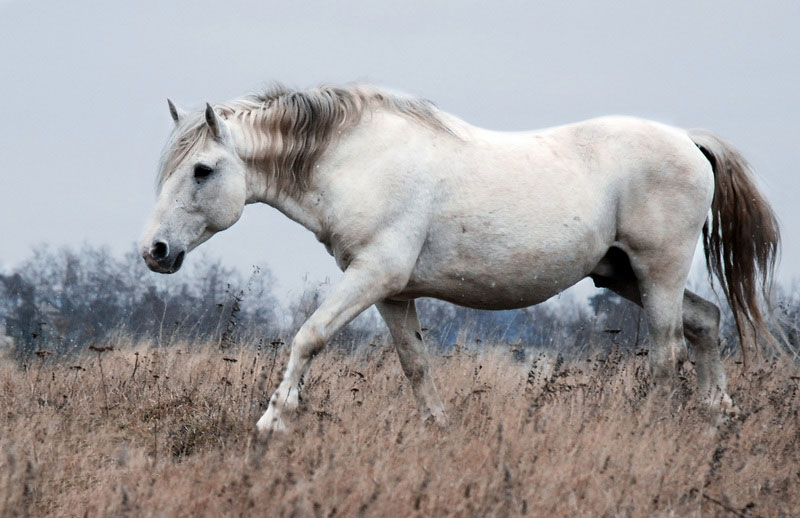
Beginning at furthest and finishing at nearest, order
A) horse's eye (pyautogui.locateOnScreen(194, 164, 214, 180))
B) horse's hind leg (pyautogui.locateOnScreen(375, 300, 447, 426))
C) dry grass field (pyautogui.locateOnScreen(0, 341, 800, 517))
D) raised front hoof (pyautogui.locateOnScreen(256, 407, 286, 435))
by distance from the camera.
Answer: horse's hind leg (pyautogui.locateOnScreen(375, 300, 447, 426)) < horse's eye (pyautogui.locateOnScreen(194, 164, 214, 180)) < raised front hoof (pyautogui.locateOnScreen(256, 407, 286, 435)) < dry grass field (pyautogui.locateOnScreen(0, 341, 800, 517))

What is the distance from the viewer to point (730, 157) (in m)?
6.93

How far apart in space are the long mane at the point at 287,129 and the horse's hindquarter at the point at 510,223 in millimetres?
431

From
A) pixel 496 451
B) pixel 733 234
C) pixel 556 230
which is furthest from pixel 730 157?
pixel 496 451

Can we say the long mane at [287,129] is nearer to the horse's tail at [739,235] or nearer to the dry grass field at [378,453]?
the dry grass field at [378,453]

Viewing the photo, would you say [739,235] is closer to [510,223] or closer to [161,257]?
[510,223]

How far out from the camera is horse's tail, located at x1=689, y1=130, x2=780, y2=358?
695 centimetres

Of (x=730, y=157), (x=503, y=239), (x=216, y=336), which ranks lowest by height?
(x=216, y=336)

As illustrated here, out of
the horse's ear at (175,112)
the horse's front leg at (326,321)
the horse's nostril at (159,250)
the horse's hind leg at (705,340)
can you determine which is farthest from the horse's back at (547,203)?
the horse's ear at (175,112)

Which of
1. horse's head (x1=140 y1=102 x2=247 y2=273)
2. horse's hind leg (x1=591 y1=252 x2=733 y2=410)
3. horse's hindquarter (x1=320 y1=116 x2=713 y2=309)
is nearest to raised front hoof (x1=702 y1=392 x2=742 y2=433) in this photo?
horse's hind leg (x1=591 y1=252 x2=733 y2=410)

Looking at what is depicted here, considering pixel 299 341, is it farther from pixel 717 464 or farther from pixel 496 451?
pixel 717 464

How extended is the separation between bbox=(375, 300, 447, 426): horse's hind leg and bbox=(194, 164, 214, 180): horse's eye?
4.57 ft

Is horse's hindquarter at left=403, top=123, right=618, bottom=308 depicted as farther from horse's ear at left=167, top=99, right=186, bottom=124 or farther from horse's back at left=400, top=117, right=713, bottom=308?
horse's ear at left=167, top=99, right=186, bottom=124

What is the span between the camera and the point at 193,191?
5.52 meters

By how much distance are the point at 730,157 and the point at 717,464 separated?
9.40ft
